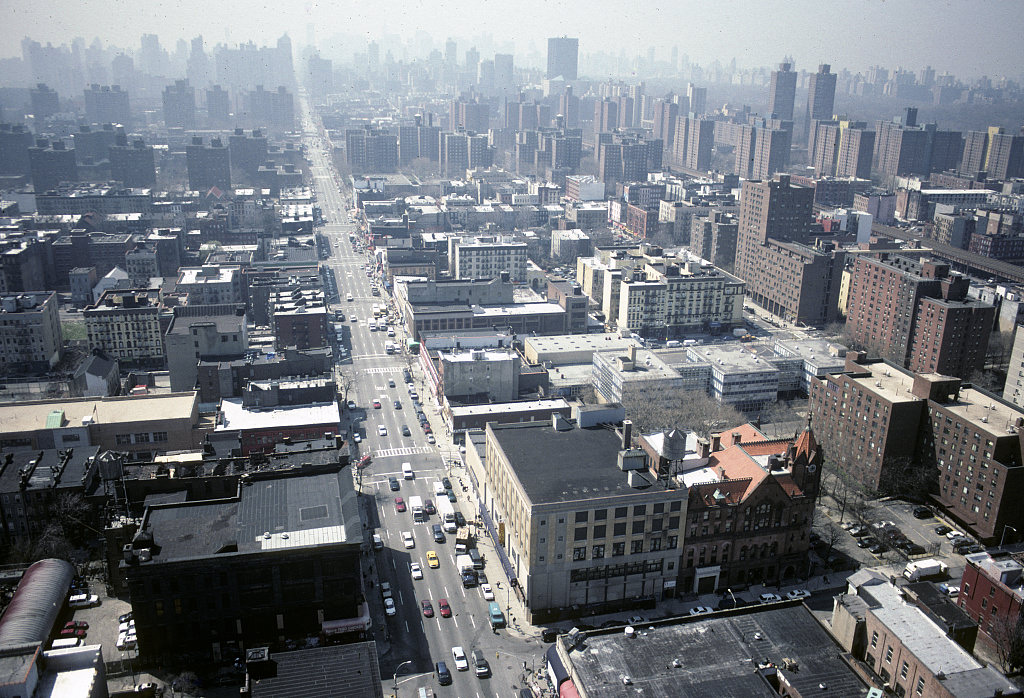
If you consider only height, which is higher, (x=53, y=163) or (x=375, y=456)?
(x=53, y=163)

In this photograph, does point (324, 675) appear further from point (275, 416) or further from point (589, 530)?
point (275, 416)

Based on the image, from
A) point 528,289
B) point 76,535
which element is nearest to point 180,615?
point 76,535

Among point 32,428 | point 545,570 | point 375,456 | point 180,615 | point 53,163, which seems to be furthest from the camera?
point 53,163

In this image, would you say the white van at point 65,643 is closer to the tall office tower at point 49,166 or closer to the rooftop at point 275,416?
the rooftop at point 275,416

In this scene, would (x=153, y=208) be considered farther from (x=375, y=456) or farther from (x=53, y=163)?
(x=375, y=456)

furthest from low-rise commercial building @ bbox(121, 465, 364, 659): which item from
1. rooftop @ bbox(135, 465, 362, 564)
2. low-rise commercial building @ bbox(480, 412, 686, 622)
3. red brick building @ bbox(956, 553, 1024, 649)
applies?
red brick building @ bbox(956, 553, 1024, 649)

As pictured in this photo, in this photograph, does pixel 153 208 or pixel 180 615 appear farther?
pixel 153 208

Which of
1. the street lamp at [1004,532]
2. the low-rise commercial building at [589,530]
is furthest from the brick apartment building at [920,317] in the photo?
the low-rise commercial building at [589,530]
